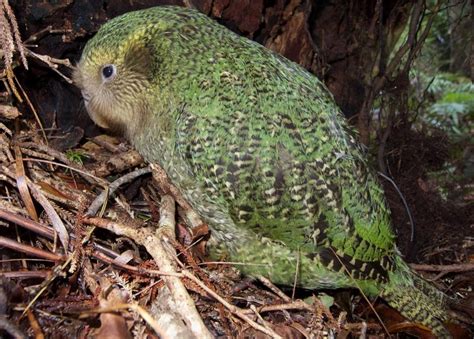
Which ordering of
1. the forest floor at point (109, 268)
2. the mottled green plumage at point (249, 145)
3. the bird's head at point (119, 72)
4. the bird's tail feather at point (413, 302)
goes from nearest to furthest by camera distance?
the forest floor at point (109, 268), the mottled green plumage at point (249, 145), the bird's head at point (119, 72), the bird's tail feather at point (413, 302)

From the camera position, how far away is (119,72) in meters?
2.94

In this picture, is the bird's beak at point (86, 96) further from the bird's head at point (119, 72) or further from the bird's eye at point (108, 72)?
the bird's eye at point (108, 72)

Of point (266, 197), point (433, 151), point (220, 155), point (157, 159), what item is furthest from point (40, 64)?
point (433, 151)

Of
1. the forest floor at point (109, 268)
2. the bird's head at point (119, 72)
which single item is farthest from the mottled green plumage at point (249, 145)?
the forest floor at point (109, 268)

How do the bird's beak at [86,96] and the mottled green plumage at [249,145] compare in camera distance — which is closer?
the mottled green plumage at [249,145]

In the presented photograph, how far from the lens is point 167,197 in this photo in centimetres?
296

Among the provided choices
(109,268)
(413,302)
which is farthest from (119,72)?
(413,302)

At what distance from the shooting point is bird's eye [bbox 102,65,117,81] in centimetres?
296

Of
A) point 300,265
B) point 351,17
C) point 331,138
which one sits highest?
point 351,17

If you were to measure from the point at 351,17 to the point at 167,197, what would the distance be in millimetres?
2266

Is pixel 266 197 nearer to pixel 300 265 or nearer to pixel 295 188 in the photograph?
pixel 295 188

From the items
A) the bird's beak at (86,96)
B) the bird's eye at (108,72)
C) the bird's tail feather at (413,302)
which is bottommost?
the bird's tail feather at (413,302)

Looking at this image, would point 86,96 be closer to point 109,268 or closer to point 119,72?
point 119,72

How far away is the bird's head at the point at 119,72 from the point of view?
2.88 m
